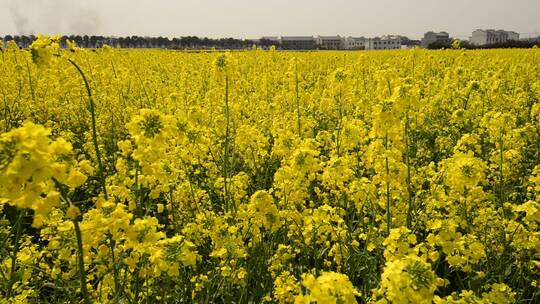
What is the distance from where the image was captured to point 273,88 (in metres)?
10.2

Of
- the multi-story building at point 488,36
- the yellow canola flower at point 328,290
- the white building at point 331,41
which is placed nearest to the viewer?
the yellow canola flower at point 328,290

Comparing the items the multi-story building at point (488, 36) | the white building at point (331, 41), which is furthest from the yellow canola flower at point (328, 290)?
the multi-story building at point (488, 36)

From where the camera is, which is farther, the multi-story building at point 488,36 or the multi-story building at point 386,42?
the multi-story building at point 386,42

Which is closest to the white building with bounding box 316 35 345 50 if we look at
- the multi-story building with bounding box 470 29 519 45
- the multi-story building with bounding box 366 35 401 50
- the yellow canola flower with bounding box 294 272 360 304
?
the multi-story building with bounding box 366 35 401 50

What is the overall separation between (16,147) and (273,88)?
29.4 feet

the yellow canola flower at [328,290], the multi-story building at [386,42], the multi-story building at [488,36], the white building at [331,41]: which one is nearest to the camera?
the yellow canola flower at [328,290]

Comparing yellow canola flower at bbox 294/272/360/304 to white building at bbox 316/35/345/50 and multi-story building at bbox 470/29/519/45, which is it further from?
multi-story building at bbox 470/29/519/45

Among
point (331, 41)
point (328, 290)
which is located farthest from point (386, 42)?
point (328, 290)

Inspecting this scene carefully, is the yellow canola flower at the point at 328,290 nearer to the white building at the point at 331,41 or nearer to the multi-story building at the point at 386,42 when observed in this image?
the white building at the point at 331,41

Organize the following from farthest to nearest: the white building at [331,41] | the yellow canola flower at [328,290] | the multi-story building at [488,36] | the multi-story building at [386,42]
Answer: the multi-story building at [386,42]
the white building at [331,41]
the multi-story building at [488,36]
the yellow canola flower at [328,290]

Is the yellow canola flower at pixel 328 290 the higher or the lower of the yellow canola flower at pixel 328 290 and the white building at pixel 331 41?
the lower

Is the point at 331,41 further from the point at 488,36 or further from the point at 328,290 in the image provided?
the point at 328,290

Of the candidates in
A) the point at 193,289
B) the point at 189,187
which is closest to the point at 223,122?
the point at 189,187

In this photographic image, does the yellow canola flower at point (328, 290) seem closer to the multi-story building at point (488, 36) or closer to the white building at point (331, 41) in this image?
the white building at point (331, 41)
